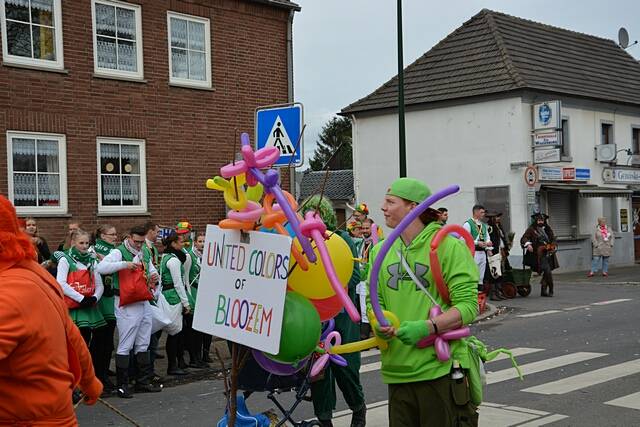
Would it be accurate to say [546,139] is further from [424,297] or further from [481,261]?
[424,297]

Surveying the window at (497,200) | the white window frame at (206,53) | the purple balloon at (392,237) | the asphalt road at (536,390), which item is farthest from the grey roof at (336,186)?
the purple balloon at (392,237)

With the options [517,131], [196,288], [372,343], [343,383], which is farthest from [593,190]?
[372,343]

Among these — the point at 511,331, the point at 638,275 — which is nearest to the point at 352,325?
the point at 511,331

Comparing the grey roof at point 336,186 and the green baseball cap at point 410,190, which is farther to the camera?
the grey roof at point 336,186

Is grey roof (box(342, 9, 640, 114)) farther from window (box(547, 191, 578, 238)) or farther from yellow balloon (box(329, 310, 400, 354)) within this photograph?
yellow balloon (box(329, 310, 400, 354))

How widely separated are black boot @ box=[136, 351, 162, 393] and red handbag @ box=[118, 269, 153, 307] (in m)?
0.63

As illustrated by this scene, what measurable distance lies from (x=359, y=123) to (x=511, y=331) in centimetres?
1696

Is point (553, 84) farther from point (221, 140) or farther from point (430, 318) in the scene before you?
point (430, 318)

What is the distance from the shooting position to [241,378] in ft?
15.0

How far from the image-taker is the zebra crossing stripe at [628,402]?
699cm

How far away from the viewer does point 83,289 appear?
827cm

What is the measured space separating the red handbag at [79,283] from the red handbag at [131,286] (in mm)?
329

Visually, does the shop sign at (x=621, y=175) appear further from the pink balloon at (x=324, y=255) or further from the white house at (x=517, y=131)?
the pink balloon at (x=324, y=255)

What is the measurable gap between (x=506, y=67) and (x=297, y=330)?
22.5 metres
